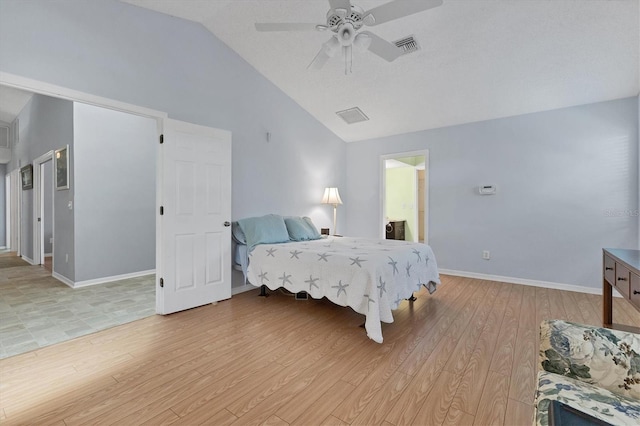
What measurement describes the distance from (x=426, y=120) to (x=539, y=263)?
269 centimetres

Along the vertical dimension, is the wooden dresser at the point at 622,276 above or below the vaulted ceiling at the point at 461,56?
below

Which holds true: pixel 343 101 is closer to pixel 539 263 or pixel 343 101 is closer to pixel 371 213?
pixel 371 213

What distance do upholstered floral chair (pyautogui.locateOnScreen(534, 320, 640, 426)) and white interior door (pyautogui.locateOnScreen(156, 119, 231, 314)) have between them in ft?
9.80

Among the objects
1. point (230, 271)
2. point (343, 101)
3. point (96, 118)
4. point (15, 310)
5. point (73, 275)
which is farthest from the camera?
point (343, 101)

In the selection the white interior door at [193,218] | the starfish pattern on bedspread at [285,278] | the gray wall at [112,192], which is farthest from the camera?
the gray wall at [112,192]

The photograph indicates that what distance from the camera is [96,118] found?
4.05 m

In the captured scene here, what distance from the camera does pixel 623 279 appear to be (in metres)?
1.80

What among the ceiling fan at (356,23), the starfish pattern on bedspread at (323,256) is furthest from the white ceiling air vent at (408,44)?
the starfish pattern on bedspread at (323,256)

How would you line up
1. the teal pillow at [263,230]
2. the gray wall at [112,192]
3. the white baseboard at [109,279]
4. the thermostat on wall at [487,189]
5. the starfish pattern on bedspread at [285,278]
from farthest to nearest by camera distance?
1. the thermostat on wall at [487,189]
2. the gray wall at [112,192]
3. the white baseboard at [109,279]
4. the teal pillow at [263,230]
5. the starfish pattern on bedspread at [285,278]

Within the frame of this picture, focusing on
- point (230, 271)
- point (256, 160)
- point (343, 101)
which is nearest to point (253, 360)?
point (230, 271)

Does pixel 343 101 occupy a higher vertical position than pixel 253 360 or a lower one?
higher

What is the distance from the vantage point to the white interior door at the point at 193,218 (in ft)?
9.34

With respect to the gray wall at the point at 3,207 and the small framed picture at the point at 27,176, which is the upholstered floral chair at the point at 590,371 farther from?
the gray wall at the point at 3,207

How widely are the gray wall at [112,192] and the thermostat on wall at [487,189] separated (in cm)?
536
